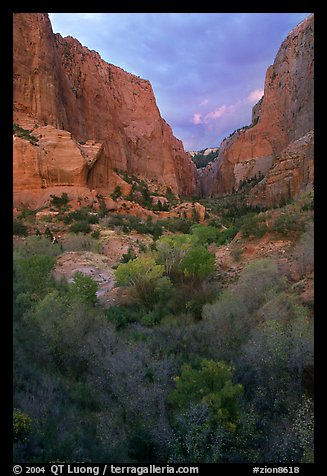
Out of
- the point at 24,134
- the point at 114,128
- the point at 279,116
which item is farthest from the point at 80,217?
the point at 279,116

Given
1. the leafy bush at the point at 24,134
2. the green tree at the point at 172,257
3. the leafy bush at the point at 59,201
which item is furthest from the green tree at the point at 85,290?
the leafy bush at the point at 24,134

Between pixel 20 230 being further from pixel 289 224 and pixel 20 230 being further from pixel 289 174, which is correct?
pixel 289 174

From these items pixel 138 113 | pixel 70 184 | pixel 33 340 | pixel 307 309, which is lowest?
pixel 33 340

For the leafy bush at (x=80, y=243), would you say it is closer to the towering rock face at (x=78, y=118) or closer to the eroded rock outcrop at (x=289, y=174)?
the towering rock face at (x=78, y=118)

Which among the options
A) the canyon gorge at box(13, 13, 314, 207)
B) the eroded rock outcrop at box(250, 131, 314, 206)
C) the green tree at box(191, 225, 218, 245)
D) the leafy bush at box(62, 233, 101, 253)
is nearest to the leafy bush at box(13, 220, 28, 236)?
the leafy bush at box(62, 233, 101, 253)
